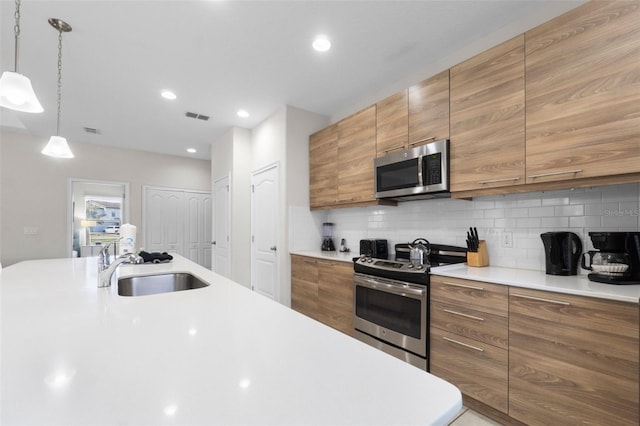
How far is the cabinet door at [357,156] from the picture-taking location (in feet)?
9.46

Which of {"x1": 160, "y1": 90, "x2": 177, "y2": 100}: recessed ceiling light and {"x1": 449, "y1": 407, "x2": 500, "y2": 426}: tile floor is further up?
{"x1": 160, "y1": 90, "x2": 177, "y2": 100}: recessed ceiling light

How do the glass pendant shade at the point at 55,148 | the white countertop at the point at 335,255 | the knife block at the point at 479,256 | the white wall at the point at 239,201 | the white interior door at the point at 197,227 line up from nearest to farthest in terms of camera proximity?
the knife block at the point at 479,256 < the glass pendant shade at the point at 55,148 < the white countertop at the point at 335,255 < the white wall at the point at 239,201 < the white interior door at the point at 197,227

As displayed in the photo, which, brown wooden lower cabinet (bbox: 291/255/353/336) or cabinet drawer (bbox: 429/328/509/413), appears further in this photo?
brown wooden lower cabinet (bbox: 291/255/353/336)

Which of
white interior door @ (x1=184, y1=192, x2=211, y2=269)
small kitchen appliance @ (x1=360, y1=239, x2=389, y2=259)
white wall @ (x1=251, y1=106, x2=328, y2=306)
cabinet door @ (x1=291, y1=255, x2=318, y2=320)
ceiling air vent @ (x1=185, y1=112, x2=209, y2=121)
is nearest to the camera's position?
small kitchen appliance @ (x1=360, y1=239, x2=389, y2=259)

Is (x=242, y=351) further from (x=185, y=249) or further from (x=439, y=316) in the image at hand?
(x=185, y=249)

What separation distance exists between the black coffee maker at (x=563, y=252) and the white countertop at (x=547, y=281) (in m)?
0.05

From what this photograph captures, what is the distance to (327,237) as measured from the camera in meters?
3.74

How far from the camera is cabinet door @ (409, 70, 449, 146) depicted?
2260 mm

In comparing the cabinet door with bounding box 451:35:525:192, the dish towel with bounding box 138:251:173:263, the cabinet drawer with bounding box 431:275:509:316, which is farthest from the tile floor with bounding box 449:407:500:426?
the dish towel with bounding box 138:251:173:263

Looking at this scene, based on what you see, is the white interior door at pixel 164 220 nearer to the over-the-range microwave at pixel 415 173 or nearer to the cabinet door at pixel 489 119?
the over-the-range microwave at pixel 415 173

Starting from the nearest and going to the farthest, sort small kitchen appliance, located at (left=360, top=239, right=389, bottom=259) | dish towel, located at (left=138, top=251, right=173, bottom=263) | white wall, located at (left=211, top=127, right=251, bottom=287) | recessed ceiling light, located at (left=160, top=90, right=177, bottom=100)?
1. dish towel, located at (left=138, top=251, right=173, bottom=263)
2. small kitchen appliance, located at (left=360, top=239, right=389, bottom=259)
3. recessed ceiling light, located at (left=160, top=90, right=177, bottom=100)
4. white wall, located at (left=211, top=127, right=251, bottom=287)

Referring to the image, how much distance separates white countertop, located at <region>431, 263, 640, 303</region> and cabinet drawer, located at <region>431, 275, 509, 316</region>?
4 cm

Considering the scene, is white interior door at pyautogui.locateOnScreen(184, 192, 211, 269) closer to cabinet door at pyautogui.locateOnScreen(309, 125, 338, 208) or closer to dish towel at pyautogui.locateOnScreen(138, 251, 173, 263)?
cabinet door at pyautogui.locateOnScreen(309, 125, 338, 208)

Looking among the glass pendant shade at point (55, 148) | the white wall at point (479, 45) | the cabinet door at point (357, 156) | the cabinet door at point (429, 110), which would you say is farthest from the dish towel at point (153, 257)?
the white wall at point (479, 45)
